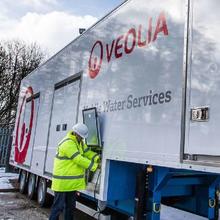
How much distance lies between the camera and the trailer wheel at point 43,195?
8125 mm

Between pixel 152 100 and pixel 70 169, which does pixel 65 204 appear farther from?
pixel 152 100

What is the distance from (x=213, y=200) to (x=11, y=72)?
24537 mm

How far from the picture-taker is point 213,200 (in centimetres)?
466

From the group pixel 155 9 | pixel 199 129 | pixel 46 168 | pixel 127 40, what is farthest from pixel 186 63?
pixel 46 168

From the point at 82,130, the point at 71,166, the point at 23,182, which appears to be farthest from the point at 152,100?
the point at 23,182

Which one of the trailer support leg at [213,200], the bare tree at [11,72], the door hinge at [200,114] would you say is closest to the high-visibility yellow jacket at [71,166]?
the trailer support leg at [213,200]

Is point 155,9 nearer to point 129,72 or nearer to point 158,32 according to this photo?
point 158,32

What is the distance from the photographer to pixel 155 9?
159 inches

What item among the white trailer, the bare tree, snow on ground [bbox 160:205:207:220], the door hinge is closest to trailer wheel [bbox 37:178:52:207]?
the white trailer

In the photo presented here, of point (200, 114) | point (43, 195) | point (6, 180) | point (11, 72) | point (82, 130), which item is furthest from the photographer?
point (11, 72)

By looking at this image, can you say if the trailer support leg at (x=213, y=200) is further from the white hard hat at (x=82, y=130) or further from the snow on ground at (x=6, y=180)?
the snow on ground at (x=6, y=180)

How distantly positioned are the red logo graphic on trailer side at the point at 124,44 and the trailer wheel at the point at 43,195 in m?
3.65

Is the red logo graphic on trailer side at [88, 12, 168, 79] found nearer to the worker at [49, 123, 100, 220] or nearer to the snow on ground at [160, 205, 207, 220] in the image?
the worker at [49, 123, 100, 220]

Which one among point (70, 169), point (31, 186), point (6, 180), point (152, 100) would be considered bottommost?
point (6, 180)
